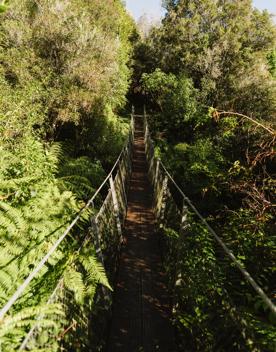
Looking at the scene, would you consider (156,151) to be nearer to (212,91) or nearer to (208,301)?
(212,91)

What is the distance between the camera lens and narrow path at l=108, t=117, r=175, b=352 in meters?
3.57

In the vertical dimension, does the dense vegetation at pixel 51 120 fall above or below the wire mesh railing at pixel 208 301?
above

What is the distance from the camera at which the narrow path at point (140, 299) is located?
357 cm

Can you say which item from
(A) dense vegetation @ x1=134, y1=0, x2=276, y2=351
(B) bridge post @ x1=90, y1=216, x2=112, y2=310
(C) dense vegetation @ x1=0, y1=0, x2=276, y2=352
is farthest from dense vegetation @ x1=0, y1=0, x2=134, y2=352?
(A) dense vegetation @ x1=134, y1=0, x2=276, y2=351

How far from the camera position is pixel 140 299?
14.0ft

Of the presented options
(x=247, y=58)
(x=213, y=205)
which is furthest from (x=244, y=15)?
(x=213, y=205)

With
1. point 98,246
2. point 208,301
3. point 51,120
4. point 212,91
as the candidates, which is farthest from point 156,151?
point 208,301

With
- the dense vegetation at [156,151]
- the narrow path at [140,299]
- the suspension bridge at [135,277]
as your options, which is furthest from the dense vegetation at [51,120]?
the narrow path at [140,299]

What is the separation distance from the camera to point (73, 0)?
14.4 meters

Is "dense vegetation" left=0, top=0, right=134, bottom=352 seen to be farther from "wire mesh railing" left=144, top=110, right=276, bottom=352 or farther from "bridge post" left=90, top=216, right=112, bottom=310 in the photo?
"wire mesh railing" left=144, top=110, right=276, bottom=352

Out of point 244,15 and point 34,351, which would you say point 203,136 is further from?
point 34,351

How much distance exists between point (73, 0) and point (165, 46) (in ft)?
29.0

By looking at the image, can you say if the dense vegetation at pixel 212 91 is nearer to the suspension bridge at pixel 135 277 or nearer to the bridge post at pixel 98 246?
the suspension bridge at pixel 135 277

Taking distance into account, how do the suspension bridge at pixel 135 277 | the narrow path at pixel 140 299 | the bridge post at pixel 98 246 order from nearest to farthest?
the suspension bridge at pixel 135 277 → the bridge post at pixel 98 246 → the narrow path at pixel 140 299
